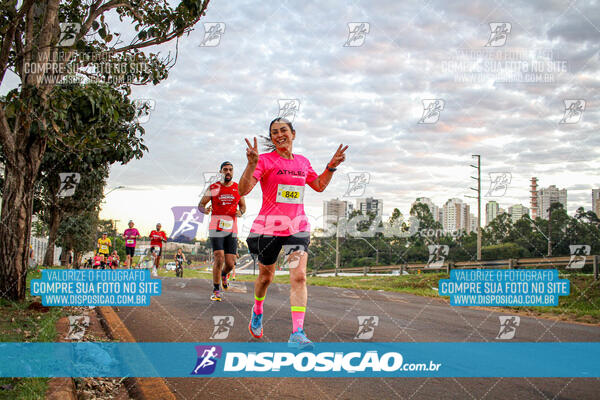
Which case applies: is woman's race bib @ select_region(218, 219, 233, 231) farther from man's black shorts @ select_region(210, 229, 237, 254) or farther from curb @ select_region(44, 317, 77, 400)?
curb @ select_region(44, 317, 77, 400)

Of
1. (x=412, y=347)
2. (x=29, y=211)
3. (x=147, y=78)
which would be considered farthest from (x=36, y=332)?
(x=147, y=78)

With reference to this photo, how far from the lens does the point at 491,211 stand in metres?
33.7

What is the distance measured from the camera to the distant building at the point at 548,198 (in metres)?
26.4

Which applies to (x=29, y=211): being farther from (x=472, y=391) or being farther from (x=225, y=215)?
(x=472, y=391)

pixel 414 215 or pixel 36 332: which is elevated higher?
pixel 414 215

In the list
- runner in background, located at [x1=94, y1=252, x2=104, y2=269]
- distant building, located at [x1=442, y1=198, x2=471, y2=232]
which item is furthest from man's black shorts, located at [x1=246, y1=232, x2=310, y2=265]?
distant building, located at [x1=442, y1=198, x2=471, y2=232]

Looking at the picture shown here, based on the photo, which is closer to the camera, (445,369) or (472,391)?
(472,391)

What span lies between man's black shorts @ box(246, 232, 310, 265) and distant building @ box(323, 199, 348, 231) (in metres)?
1.20

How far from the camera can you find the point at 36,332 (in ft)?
18.9

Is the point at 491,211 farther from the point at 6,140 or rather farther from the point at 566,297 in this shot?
the point at 6,140

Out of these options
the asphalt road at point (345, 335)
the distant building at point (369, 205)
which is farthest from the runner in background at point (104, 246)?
the distant building at point (369, 205)

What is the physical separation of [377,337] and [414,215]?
2366cm

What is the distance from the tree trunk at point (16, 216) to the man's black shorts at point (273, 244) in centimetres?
696

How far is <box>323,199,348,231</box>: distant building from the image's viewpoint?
4.52m
